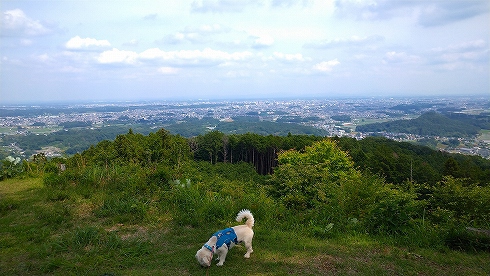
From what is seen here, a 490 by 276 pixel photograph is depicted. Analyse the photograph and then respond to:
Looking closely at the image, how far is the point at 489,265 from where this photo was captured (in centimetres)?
356

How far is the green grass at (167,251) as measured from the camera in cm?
346

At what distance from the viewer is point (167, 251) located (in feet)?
13.0

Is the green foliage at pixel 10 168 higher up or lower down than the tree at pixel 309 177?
higher up

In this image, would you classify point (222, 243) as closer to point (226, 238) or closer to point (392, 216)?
point (226, 238)

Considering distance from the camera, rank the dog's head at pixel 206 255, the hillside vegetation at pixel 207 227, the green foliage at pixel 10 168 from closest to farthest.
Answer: the dog's head at pixel 206 255, the hillside vegetation at pixel 207 227, the green foliage at pixel 10 168

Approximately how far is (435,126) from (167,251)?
8415cm

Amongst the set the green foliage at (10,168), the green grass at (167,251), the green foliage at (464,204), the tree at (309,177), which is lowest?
the tree at (309,177)

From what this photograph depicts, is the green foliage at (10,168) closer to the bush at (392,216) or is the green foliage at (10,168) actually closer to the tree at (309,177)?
the tree at (309,177)

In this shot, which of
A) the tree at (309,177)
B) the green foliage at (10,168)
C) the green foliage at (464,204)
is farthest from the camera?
the green foliage at (10,168)

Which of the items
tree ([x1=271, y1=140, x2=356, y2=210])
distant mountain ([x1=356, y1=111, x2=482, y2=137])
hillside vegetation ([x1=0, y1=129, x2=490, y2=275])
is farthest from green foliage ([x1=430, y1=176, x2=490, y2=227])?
distant mountain ([x1=356, y1=111, x2=482, y2=137])

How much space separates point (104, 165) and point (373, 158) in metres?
27.5

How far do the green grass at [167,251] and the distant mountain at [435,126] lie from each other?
75415 mm

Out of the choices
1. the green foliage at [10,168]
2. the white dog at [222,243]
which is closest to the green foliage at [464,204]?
the white dog at [222,243]

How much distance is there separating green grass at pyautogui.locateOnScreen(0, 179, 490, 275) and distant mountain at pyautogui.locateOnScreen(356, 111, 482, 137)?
247 feet
